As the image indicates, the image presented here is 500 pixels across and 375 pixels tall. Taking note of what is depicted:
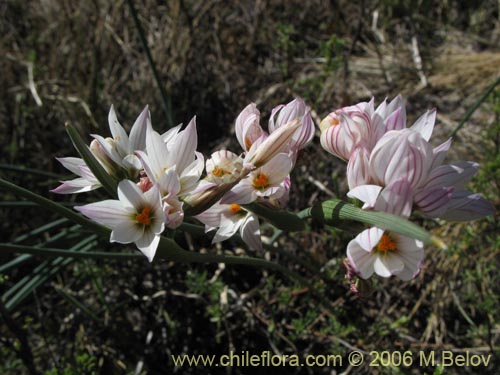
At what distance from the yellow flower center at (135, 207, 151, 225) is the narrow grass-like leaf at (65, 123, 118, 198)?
7 centimetres

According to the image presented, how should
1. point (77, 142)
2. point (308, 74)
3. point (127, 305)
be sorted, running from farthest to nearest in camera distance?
point (308, 74) < point (127, 305) < point (77, 142)

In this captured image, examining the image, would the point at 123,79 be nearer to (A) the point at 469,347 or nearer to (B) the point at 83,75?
(B) the point at 83,75

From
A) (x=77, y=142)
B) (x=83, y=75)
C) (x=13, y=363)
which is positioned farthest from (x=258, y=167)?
(x=83, y=75)

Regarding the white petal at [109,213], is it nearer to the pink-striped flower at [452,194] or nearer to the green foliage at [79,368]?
the pink-striped flower at [452,194]

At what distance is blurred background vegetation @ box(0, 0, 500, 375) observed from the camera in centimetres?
Result: 173

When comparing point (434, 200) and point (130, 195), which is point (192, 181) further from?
point (434, 200)

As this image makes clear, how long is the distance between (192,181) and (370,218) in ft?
1.14

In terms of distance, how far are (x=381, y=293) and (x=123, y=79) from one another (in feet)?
5.30

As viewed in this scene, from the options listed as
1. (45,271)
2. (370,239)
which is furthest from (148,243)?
(45,271)

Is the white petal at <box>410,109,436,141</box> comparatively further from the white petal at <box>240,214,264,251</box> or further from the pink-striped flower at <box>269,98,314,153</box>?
the white petal at <box>240,214,264,251</box>

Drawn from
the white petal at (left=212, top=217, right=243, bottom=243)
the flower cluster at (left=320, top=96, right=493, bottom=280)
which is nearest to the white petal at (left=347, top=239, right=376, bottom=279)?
the flower cluster at (left=320, top=96, right=493, bottom=280)

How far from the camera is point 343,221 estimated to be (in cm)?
83

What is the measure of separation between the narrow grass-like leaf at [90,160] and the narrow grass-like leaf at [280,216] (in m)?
0.25

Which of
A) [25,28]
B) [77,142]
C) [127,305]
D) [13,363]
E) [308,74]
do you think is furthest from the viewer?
[25,28]
